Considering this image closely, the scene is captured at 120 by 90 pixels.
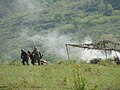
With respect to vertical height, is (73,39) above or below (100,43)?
below

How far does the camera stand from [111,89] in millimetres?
14891

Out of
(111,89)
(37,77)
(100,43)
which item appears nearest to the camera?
(111,89)

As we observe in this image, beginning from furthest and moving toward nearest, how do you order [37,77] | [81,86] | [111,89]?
1. [37,77]
2. [111,89]
3. [81,86]

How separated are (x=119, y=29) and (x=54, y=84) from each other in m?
181

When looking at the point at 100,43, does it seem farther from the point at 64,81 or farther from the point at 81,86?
the point at 81,86

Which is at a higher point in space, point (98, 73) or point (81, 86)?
point (81, 86)

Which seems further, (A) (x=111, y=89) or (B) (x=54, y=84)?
(B) (x=54, y=84)

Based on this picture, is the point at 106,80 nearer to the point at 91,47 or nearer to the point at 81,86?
the point at 81,86

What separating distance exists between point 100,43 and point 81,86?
17.6 meters

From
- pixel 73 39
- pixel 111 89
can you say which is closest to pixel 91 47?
pixel 111 89

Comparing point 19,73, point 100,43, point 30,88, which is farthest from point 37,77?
point 100,43

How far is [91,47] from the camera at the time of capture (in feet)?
105

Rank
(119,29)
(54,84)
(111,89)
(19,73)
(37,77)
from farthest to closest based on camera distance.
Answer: (119,29) < (19,73) < (37,77) < (54,84) < (111,89)

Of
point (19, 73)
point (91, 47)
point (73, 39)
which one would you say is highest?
point (19, 73)
